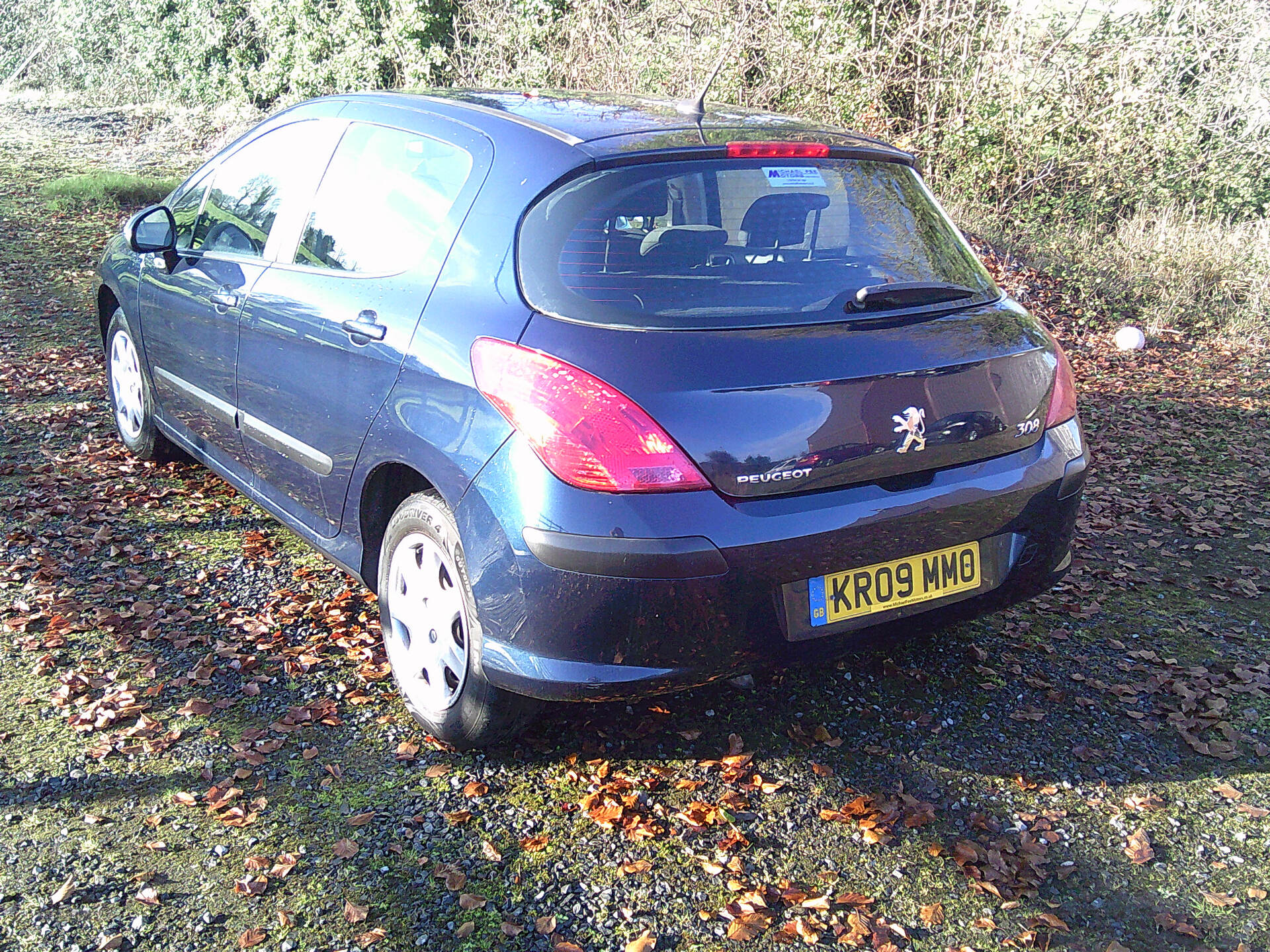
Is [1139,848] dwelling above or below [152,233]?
below

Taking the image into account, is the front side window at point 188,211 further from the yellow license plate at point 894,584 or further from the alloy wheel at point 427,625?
the yellow license plate at point 894,584

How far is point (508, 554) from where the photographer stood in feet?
8.98

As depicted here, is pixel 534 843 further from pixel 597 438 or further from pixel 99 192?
pixel 99 192

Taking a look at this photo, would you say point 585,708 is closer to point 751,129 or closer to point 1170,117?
point 751,129

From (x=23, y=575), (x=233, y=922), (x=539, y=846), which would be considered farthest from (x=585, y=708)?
(x=23, y=575)

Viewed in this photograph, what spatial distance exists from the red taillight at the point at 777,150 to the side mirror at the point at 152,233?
270 centimetres

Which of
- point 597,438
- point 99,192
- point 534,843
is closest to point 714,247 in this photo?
point 597,438

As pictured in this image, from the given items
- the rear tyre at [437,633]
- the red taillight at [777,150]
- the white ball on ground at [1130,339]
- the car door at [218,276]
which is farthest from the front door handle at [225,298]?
the white ball on ground at [1130,339]

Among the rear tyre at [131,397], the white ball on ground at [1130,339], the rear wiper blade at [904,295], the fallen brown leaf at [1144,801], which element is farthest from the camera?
the white ball on ground at [1130,339]

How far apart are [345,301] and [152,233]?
165cm

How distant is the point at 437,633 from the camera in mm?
3195

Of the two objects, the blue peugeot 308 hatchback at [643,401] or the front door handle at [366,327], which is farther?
the front door handle at [366,327]

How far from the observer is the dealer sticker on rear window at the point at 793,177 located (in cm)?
318

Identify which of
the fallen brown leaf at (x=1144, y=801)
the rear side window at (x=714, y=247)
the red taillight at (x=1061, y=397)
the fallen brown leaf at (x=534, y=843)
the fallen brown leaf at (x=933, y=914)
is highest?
the rear side window at (x=714, y=247)
